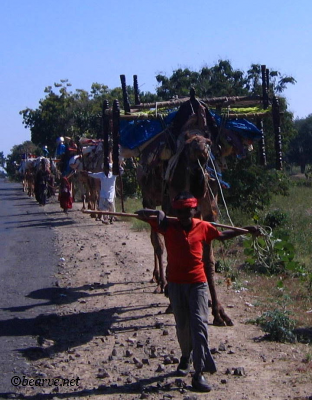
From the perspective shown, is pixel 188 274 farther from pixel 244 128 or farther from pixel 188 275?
pixel 244 128

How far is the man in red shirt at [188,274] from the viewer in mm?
6059

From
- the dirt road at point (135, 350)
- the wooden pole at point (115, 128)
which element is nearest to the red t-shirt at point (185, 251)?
the dirt road at point (135, 350)

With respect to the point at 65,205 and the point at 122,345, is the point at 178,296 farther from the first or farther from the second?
A: the point at 65,205

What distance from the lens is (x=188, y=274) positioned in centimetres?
615

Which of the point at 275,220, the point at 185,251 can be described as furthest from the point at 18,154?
the point at 185,251

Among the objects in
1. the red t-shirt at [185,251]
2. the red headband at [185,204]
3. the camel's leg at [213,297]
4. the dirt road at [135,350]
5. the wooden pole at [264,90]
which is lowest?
the dirt road at [135,350]

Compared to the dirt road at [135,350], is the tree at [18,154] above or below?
above

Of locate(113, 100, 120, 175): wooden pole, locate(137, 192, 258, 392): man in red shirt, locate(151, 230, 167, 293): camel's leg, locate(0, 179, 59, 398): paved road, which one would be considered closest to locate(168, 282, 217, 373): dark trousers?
locate(137, 192, 258, 392): man in red shirt

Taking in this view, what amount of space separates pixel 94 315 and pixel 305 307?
9.47 ft

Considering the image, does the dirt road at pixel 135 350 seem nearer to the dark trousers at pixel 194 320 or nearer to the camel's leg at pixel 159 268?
the camel's leg at pixel 159 268

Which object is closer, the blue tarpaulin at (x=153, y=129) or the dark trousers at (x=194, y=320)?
the dark trousers at (x=194, y=320)

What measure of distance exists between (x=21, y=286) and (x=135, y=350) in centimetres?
428

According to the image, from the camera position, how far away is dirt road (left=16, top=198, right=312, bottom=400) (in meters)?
6.10

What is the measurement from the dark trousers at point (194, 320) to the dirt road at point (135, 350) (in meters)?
0.27
